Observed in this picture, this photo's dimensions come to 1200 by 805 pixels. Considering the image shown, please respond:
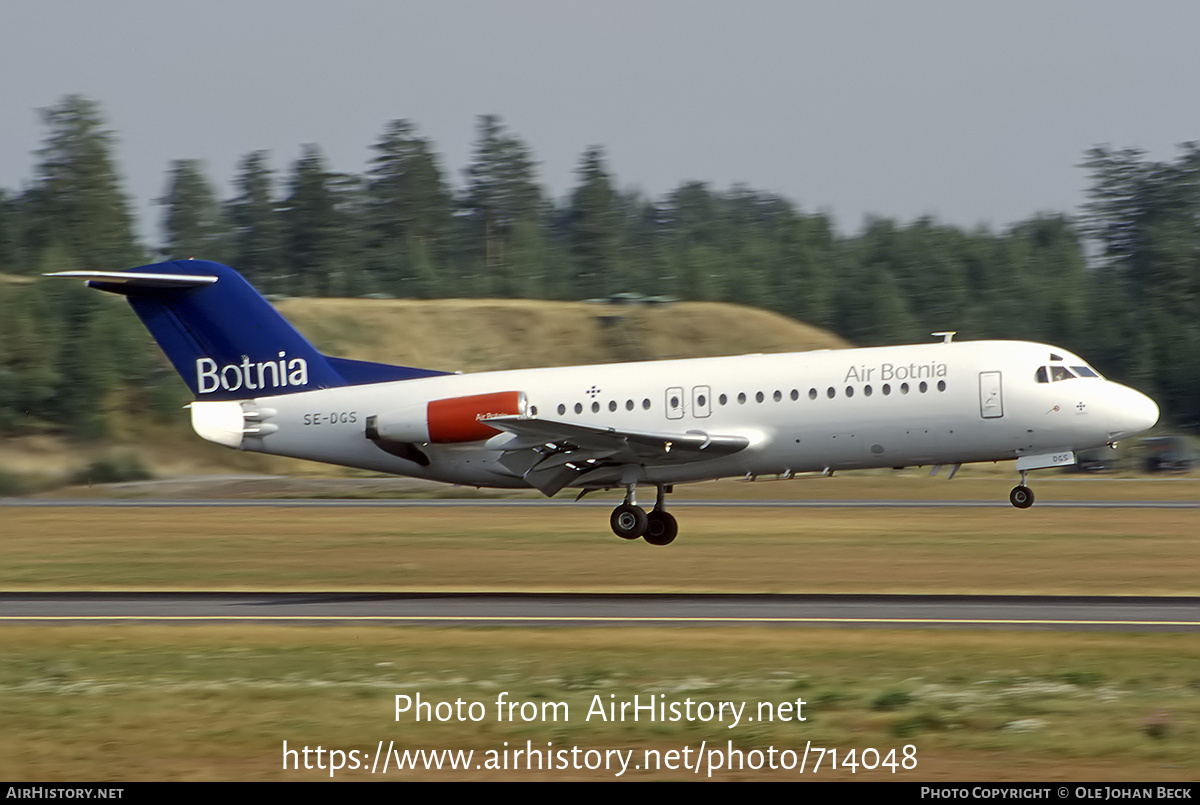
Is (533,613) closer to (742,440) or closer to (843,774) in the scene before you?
(742,440)

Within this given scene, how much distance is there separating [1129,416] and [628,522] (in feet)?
30.9

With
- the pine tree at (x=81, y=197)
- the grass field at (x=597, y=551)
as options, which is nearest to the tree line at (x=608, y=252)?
the pine tree at (x=81, y=197)

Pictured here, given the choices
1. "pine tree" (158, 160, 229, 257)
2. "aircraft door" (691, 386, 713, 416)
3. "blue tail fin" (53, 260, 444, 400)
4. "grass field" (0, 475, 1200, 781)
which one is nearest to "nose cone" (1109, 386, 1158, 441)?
"grass field" (0, 475, 1200, 781)

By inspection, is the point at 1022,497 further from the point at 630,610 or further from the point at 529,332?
the point at 529,332

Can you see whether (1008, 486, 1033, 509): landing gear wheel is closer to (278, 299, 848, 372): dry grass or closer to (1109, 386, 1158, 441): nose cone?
(1109, 386, 1158, 441): nose cone

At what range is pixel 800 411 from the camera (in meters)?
25.0

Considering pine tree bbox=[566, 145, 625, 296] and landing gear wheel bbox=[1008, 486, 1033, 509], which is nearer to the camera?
landing gear wheel bbox=[1008, 486, 1033, 509]

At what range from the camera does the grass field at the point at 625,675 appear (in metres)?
11.9

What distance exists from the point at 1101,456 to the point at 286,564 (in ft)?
137

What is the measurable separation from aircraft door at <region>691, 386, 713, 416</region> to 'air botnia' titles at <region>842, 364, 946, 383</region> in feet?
8.33

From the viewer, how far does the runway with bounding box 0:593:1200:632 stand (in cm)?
1844

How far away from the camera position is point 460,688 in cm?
1424

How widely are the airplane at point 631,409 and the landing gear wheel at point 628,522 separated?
0.04m

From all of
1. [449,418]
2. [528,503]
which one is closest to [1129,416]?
[449,418]
